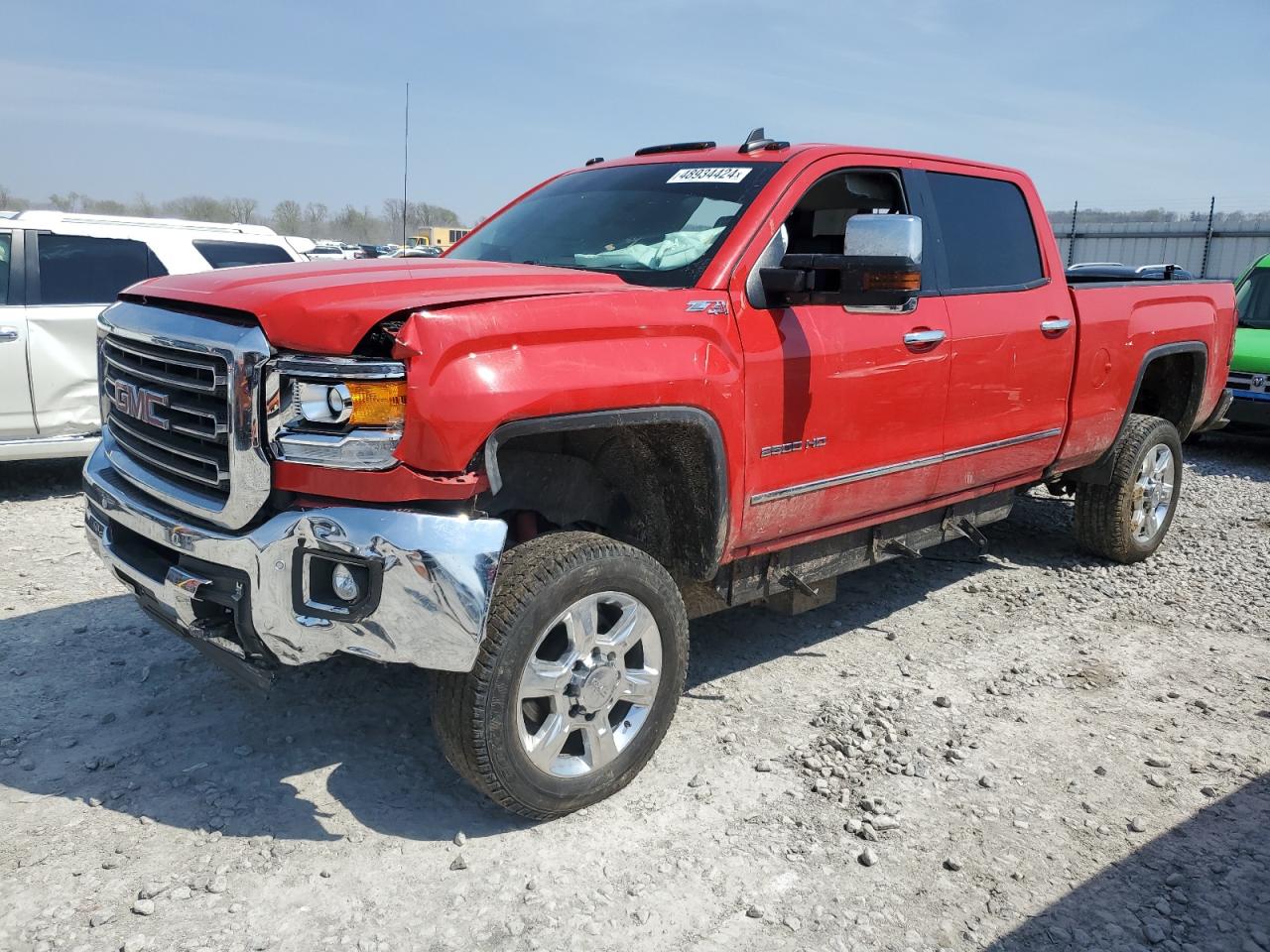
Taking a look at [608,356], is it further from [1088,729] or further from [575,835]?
[1088,729]

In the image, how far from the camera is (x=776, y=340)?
349 cm

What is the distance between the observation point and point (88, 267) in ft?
22.9

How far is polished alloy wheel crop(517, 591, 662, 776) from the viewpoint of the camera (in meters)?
3.04

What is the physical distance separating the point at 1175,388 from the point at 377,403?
5.39 metres

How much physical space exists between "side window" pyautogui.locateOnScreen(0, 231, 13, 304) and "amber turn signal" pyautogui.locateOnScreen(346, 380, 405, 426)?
533 centimetres

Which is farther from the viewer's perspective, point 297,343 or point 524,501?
point 524,501

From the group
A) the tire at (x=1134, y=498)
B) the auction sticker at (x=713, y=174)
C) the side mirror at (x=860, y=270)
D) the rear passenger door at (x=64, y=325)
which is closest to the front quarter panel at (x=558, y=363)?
the side mirror at (x=860, y=270)

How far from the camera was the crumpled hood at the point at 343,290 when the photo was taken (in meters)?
2.64

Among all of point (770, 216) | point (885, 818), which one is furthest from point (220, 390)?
point (885, 818)

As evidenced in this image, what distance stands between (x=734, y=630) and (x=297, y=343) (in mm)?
2730

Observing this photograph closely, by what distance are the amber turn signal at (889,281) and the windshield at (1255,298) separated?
28.3 ft

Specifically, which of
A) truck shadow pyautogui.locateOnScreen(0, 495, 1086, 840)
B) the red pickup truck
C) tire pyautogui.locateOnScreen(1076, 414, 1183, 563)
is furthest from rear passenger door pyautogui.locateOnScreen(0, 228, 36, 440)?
tire pyautogui.locateOnScreen(1076, 414, 1183, 563)

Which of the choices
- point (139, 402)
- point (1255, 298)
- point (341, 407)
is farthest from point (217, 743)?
point (1255, 298)

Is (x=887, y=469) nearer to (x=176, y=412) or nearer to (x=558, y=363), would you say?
(x=558, y=363)
